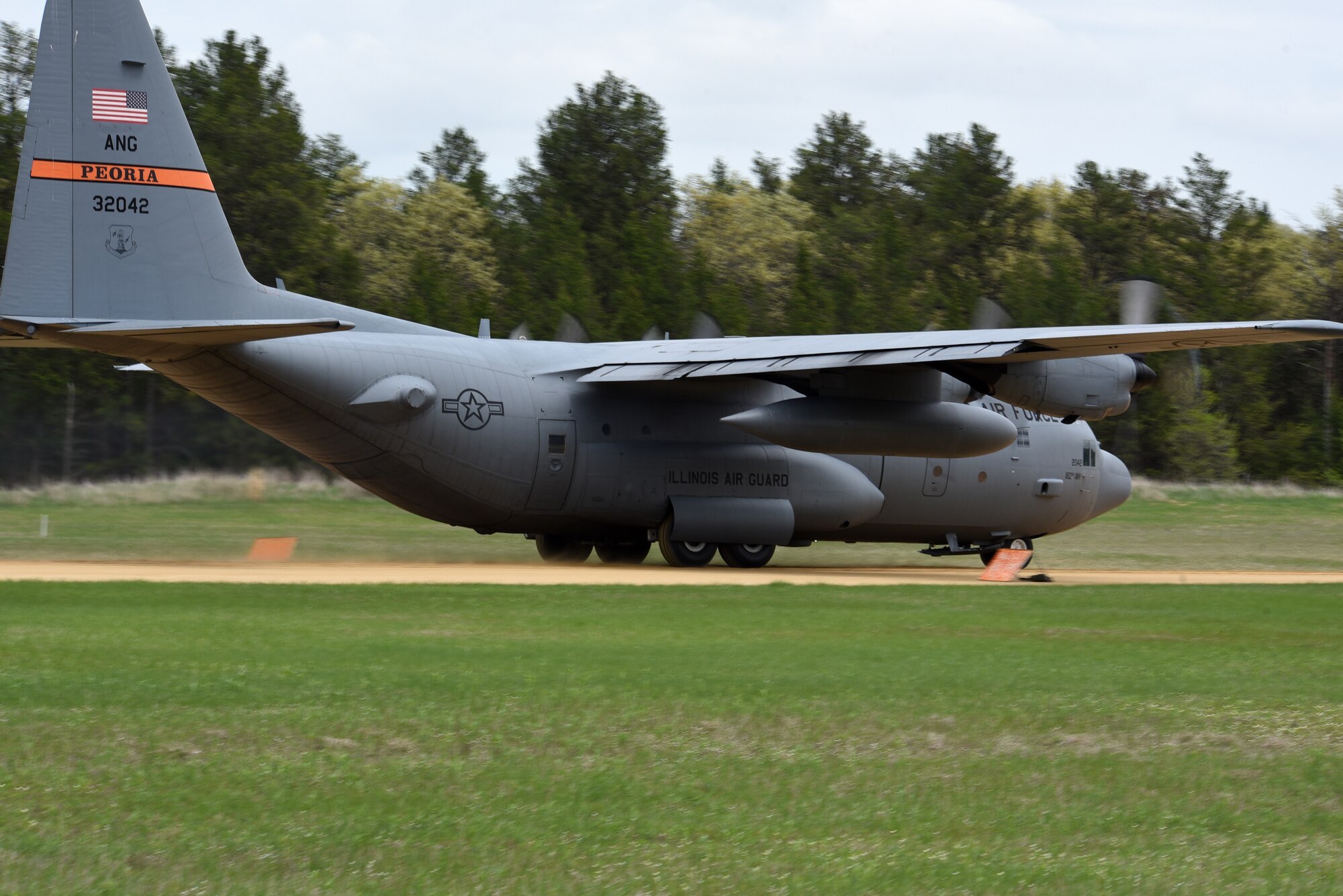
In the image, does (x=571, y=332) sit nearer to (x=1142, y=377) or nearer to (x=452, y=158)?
(x=1142, y=377)

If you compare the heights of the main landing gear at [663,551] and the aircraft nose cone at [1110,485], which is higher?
the aircraft nose cone at [1110,485]

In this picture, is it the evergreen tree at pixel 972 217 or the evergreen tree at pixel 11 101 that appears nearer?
the evergreen tree at pixel 11 101

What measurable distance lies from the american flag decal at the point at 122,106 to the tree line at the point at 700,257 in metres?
9.85

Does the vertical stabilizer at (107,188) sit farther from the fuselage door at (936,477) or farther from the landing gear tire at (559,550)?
the fuselage door at (936,477)

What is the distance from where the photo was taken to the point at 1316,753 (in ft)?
29.1

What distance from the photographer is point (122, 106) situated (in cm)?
1878

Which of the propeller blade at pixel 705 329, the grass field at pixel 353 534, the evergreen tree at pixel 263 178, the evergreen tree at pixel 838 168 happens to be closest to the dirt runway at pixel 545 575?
the grass field at pixel 353 534

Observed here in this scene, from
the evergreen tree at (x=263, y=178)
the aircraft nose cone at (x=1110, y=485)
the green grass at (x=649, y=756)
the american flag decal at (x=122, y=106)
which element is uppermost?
the evergreen tree at (x=263, y=178)

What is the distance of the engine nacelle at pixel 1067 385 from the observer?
22359 millimetres

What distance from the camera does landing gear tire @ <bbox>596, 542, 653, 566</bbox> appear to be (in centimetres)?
2538

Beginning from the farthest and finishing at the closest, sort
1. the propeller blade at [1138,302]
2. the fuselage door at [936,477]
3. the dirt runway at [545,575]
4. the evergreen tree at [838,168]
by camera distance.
A: the evergreen tree at [838,168], the fuselage door at [936,477], the propeller blade at [1138,302], the dirt runway at [545,575]

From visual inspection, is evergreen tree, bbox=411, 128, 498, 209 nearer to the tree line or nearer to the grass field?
the tree line

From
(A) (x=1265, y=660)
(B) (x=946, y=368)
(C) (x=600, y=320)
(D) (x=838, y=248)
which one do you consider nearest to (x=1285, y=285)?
(D) (x=838, y=248)

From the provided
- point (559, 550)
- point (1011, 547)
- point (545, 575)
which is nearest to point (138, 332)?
point (545, 575)
